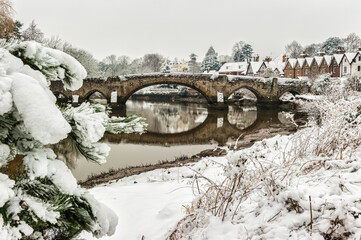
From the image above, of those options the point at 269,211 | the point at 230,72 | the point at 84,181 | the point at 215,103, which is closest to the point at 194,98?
the point at 215,103

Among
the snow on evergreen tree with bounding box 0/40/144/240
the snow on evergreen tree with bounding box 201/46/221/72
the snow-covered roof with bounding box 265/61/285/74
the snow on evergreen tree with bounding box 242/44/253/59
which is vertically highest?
the snow on evergreen tree with bounding box 242/44/253/59

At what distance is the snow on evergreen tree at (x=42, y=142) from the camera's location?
1.07m

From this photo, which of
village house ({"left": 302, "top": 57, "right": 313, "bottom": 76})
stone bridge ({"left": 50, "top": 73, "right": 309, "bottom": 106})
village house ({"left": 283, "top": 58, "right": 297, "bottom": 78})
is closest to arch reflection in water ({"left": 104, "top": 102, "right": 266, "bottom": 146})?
stone bridge ({"left": 50, "top": 73, "right": 309, "bottom": 106})

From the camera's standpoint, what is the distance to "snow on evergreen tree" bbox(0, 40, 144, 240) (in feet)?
3.50

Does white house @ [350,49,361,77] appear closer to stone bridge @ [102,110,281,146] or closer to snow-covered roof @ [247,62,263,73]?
snow-covered roof @ [247,62,263,73]

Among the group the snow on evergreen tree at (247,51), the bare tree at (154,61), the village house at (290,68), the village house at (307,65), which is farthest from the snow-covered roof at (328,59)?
the bare tree at (154,61)

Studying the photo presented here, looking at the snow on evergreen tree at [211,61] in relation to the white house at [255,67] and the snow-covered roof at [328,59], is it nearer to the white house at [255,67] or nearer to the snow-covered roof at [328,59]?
the white house at [255,67]

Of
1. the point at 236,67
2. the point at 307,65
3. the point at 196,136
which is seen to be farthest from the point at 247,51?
the point at 196,136

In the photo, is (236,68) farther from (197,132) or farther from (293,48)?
(197,132)

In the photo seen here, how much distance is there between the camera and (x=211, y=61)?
205ft

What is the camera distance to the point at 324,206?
5.67ft

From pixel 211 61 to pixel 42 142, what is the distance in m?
63.6

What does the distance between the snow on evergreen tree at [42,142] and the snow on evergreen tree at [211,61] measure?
203 feet

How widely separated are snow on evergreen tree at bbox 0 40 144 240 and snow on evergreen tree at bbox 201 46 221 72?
62.0 metres
